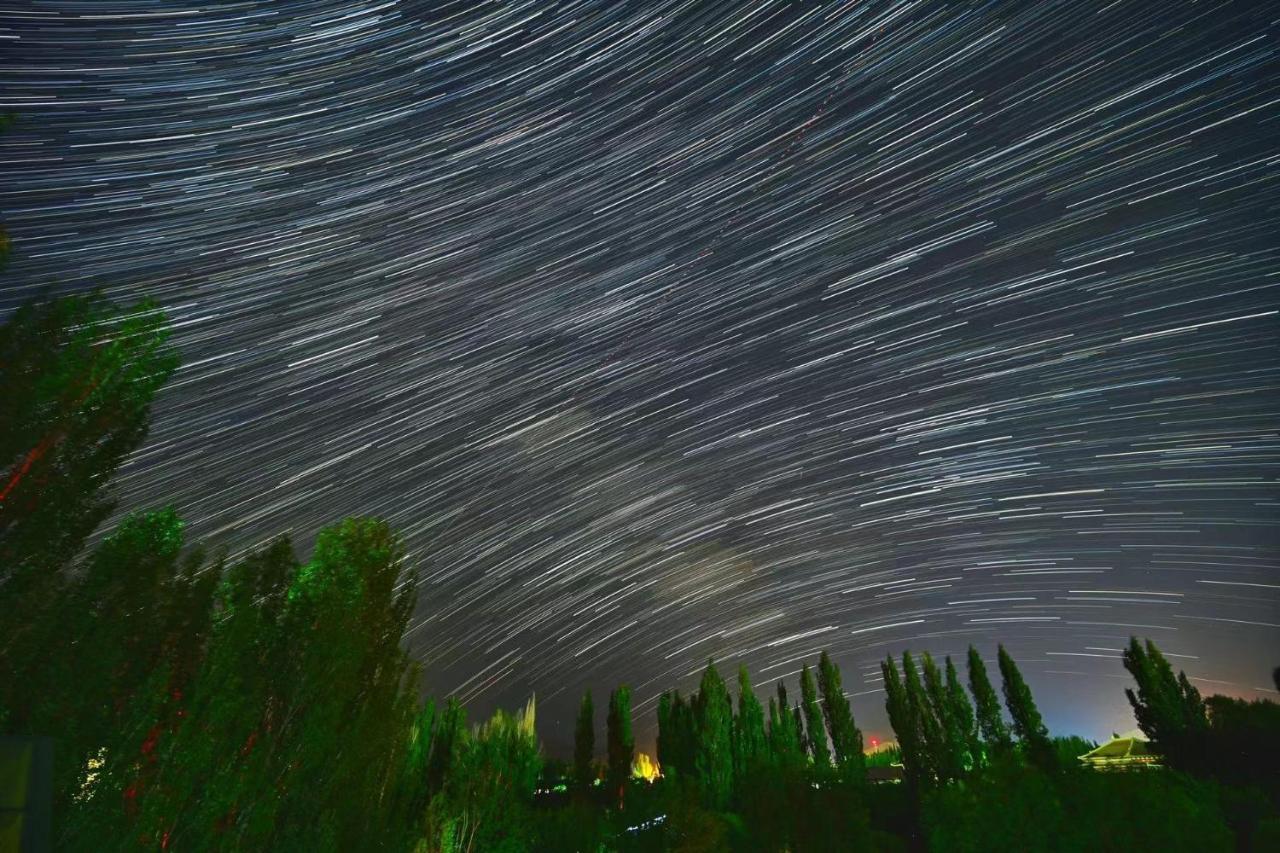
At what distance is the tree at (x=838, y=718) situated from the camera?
131 ft

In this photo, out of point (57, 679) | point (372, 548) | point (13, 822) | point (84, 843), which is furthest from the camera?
point (372, 548)

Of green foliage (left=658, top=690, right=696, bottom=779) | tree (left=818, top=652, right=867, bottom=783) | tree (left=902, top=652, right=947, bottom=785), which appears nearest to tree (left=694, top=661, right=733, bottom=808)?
green foliage (left=658, top=690, right=696, bottom=779)

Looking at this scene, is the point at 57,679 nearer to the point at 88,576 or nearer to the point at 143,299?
the point at 88,576

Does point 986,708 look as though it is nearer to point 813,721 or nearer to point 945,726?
point 945,726

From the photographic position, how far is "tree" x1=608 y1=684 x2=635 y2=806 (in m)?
37.7

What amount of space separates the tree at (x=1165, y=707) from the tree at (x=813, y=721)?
55.3 ft

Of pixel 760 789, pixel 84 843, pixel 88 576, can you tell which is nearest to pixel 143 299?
pixel 88 576

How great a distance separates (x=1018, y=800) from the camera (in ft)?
50.4

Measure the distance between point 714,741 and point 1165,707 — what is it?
22.3 metres

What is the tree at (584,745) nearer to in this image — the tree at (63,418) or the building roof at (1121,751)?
the building roof at (1121,751)

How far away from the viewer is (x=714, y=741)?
1410 inches

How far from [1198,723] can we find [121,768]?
41.1 meters

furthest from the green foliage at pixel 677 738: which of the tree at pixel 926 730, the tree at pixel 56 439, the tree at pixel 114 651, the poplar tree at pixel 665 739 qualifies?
the tree at pixel 56 439

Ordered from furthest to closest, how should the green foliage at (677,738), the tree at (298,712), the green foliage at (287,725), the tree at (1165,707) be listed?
the green foliage at (677,738), the tree at (1165,707), the tree at (298,712), the green foliage at (287,725)
